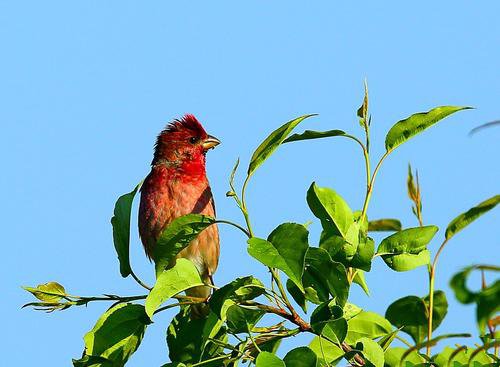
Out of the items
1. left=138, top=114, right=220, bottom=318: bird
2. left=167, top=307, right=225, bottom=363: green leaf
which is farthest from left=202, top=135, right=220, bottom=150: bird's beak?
left=167, top=307, right=225, bottom=363: green leaf

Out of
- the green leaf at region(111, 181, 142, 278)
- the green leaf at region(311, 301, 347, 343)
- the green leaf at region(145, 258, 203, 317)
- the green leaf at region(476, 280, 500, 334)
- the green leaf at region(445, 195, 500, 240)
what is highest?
the green leaf at region(111, 181, 142, 278)

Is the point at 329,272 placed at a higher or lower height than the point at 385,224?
lower

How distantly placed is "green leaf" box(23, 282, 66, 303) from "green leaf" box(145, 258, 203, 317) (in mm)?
846

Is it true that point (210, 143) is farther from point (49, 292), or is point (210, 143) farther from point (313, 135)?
point (313, 135)

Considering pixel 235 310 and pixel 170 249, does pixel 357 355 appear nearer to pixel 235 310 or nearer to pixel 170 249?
pixel 235 310

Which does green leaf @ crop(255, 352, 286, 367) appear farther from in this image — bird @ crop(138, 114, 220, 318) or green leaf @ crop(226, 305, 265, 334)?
bird @ crop(138, 114, 220, 318)

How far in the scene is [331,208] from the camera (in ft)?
11.9

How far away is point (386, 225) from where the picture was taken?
3.92m

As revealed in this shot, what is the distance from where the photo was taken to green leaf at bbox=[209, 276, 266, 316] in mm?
3533

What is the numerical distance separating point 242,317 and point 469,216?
1150 mm

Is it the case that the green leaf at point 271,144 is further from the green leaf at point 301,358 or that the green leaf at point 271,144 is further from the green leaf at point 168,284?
the green leaf at point 301,358

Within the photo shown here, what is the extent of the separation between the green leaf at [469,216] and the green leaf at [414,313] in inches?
27.2

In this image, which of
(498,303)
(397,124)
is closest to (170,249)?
(397,124)

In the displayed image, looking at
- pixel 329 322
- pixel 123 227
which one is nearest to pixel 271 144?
pixel 329 322
